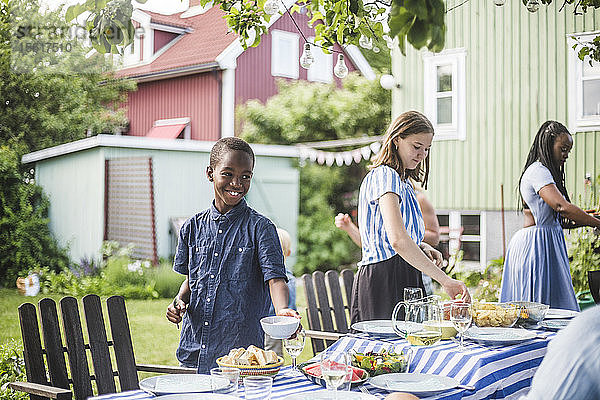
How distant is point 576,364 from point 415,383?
92cm

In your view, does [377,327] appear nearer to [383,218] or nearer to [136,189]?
[383,218]

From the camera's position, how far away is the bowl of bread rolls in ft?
7.07

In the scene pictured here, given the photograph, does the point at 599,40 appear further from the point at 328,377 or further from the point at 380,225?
the point at 328,377

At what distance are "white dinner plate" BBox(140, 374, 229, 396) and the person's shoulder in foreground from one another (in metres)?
0.97

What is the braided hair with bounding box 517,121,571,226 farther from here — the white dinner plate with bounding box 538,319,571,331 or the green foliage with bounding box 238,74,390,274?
the green foliage with bounding box 238,74,390,274

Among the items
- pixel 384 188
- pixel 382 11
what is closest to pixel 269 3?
pixel 382 11

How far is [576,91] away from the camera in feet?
25.5

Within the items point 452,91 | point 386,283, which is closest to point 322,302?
point 386,283

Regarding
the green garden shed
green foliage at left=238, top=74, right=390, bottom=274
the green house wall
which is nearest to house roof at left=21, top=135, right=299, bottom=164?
the green garden shed

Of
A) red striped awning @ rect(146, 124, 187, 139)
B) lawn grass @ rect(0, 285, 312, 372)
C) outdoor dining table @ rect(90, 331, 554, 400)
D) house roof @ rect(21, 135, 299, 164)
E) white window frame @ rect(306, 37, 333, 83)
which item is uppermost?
white window frame @ rect(306, 37, 333, 83)

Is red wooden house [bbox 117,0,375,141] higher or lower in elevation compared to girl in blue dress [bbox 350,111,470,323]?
higher

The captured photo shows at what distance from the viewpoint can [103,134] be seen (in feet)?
26.8

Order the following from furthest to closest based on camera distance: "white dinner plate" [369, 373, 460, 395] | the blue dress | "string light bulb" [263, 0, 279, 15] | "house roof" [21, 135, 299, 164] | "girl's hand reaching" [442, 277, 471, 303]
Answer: "house roof" [21, 135, 299, 164] → the blue dress → "string light bulb" [263, 0, 279, 15] → "girl's hand reaching" [442, 277, 471, 303] → "white dinner plate" [369, 373, 460, 395]

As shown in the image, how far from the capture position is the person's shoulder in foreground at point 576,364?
1.29 metres
